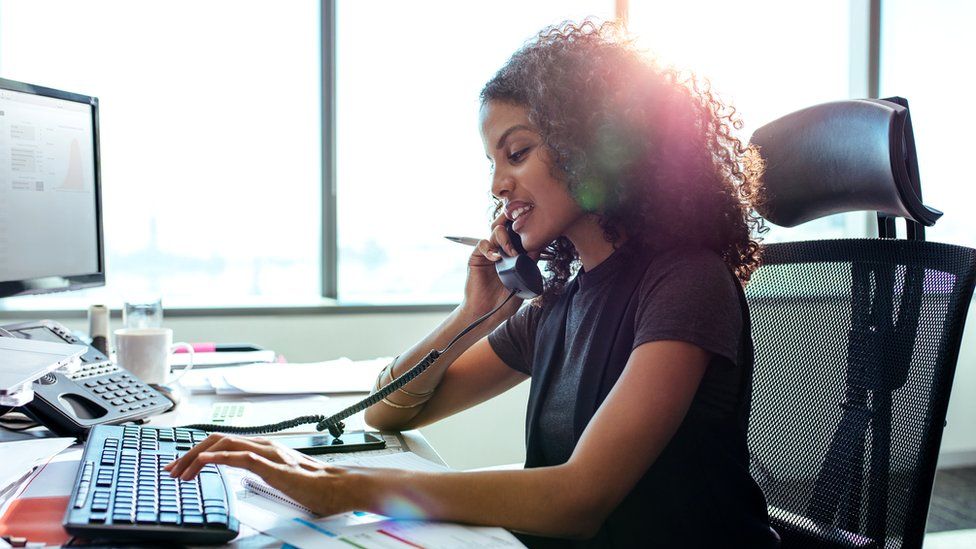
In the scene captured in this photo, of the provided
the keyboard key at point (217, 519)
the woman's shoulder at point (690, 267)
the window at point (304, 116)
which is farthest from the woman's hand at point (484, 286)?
the window at point (304, 116)

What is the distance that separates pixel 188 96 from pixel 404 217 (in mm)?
900

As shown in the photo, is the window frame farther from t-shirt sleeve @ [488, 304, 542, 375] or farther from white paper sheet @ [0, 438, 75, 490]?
white paper sheet @ [0, 438, 75, 490]

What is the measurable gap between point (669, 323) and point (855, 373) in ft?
1.06

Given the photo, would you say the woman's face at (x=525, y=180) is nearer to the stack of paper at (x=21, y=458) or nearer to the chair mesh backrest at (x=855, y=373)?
the chair mesh backrest at (x=855, y=373)

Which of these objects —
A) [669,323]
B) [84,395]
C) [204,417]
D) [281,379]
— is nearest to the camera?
[669,323]

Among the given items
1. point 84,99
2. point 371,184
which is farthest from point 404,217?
point 84,99

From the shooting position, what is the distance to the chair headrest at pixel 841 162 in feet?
3.34

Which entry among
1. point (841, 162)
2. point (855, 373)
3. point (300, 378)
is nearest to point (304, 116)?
point (300, 378)

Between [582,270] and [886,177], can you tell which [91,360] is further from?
[886,177]

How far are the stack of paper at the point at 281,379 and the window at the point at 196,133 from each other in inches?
55.3

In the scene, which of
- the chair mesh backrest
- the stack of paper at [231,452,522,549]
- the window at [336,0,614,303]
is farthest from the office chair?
the window at [336,0,614,303]

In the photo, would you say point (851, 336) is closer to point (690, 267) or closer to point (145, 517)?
point (690, 267)

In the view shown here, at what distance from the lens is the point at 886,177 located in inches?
40.5

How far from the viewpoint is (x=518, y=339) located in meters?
1.33
